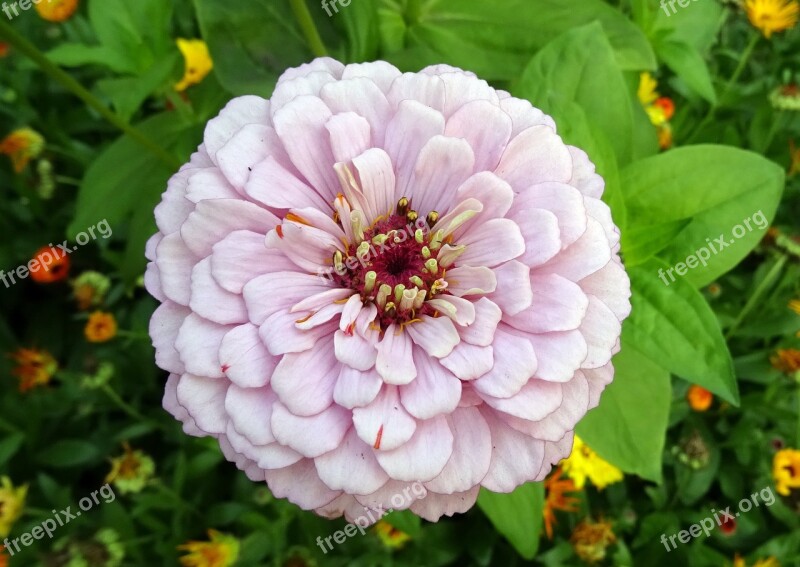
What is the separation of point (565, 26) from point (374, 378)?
0.81 metres

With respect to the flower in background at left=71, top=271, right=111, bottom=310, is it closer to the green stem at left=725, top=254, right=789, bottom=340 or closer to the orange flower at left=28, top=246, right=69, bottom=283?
the orange flower at left=28, top=246, right=69, bottom=283

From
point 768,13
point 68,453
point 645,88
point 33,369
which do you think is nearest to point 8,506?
point 68,453

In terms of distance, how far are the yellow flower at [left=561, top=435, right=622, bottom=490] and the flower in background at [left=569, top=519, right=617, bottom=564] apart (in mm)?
75

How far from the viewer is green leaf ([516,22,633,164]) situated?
1.02 meters

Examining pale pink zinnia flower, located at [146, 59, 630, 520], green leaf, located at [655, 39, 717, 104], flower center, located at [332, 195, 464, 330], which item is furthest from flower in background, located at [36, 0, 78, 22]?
green leaf, located at [655, 39, 717, 104]

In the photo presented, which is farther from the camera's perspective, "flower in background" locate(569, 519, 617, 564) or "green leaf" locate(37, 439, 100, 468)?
"green leaf" locate(37, 439, 100, 468)

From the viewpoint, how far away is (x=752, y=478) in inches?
52.9

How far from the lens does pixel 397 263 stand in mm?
861

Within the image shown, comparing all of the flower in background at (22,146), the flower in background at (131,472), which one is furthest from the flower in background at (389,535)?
the flower in background at (22,146)

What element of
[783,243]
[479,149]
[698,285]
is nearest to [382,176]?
[479,149]

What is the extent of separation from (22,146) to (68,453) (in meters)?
0.72

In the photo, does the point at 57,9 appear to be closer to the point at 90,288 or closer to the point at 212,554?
the point at 90,288

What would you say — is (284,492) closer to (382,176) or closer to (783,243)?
(382,176)

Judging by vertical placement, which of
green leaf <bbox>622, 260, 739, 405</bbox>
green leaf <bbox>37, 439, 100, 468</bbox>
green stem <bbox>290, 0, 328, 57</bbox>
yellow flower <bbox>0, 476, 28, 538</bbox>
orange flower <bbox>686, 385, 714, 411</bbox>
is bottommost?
orange flower <bbox>686, 385, 714, 411</bbox>
